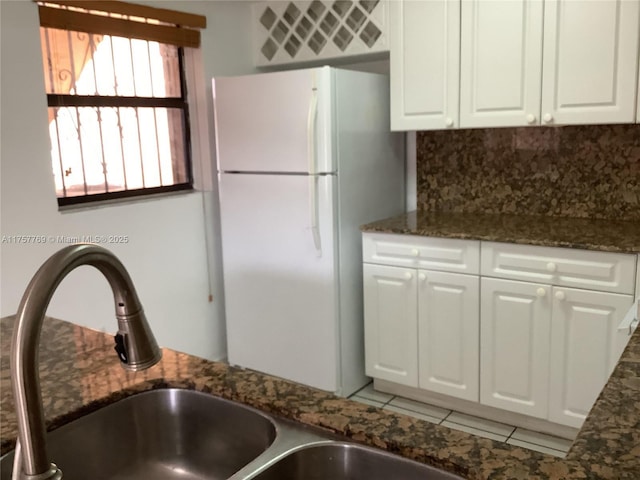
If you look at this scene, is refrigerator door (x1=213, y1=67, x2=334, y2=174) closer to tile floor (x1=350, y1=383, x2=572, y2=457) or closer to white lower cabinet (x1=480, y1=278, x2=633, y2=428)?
white lower cabinet (x1=480, y1=278, x2=633, y2=428)

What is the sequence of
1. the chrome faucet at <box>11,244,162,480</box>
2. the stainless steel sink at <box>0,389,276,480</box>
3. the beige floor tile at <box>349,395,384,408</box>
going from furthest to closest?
the beige floor tile at <box>349,395,384,408</box> → the stainless steel sink at <box>0,389,276,480</box> → the chrome faucet at <box>11,244,162,480</box>

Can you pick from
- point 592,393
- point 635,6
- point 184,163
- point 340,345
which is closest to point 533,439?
point 592,393

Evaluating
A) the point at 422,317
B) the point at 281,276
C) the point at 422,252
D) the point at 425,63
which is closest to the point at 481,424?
the point at 422,317

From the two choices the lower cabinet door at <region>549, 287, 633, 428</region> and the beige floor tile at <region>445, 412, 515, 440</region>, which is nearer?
→ the lower cabinet door at <region>549, 287, 633, 428</region>

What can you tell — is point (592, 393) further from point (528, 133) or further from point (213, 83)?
point (213, 83)

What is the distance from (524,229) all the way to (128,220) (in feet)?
6.27

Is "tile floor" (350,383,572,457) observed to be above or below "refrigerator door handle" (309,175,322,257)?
below

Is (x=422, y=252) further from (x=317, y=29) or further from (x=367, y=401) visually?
(x=317, y=29)

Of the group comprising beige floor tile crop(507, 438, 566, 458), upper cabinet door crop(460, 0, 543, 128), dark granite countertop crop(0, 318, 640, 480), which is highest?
upper cabinet door crop(460, 0, 543, 128)

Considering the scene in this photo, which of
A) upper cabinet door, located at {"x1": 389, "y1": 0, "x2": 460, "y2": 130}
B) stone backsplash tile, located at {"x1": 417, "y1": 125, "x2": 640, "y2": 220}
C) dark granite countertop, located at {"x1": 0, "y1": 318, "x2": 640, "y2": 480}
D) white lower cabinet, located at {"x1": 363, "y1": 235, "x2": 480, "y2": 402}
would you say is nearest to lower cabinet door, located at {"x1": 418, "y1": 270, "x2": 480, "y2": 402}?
white lower cabinet, located at {"x1": 363, "y1": 235, "x2": 480, "y2": 402}

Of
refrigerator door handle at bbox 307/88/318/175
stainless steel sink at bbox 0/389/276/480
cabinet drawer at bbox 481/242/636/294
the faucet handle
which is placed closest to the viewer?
the faucet handle

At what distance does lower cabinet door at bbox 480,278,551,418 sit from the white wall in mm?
1592

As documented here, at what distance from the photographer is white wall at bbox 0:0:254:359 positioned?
257cm

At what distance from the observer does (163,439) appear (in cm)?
127
